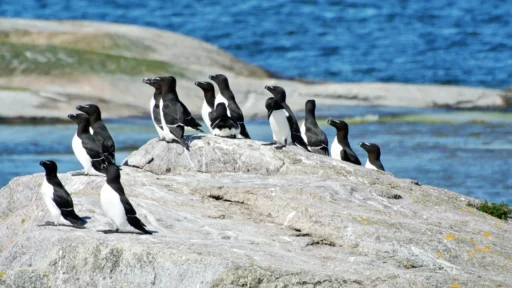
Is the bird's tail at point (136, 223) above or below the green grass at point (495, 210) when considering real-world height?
below

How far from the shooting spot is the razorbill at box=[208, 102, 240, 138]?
1473 centimetres

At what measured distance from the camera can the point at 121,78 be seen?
107 ft

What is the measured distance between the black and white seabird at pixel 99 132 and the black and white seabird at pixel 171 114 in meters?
0.75

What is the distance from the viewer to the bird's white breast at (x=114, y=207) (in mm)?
10609

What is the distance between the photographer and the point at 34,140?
27203 mm

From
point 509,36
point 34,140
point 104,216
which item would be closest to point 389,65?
point 509,36

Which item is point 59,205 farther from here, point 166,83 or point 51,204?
point 166,83

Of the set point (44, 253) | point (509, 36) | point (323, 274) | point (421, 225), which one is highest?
point (509, 36)

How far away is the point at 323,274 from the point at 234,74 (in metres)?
26.4

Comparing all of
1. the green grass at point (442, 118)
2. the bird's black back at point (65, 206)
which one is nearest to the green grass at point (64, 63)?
the green grass at point (442, 118)

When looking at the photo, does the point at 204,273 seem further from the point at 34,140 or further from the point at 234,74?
the point at 234,74

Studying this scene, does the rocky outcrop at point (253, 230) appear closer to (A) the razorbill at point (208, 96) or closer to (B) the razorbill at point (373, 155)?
(A) the razorbill at point (208, 96)

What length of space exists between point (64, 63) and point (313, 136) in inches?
690

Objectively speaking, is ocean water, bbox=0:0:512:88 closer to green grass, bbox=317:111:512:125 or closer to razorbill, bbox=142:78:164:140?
green grass, bbox=317:111:512:125
